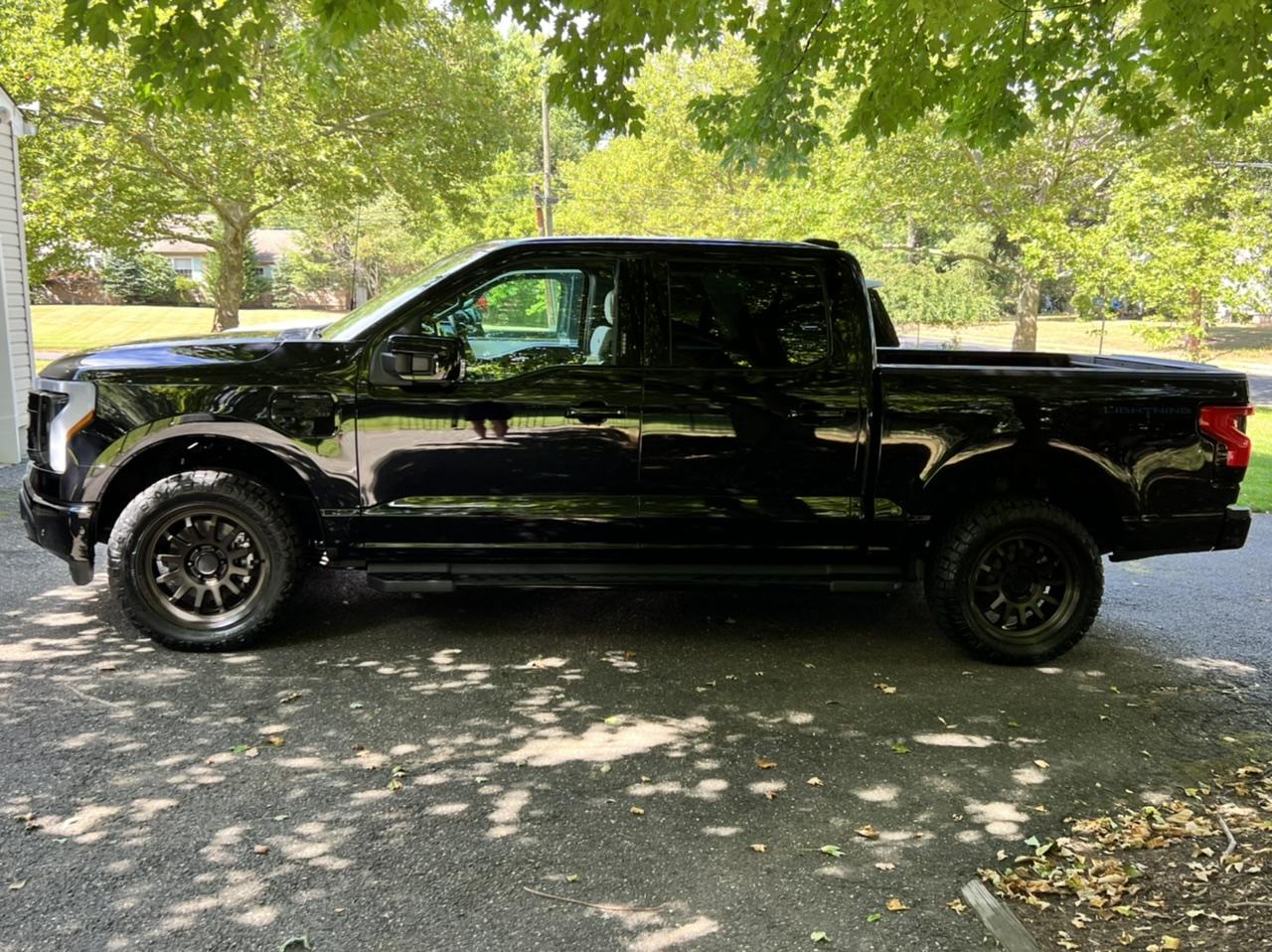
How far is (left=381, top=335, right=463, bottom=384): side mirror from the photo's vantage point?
14.1ft

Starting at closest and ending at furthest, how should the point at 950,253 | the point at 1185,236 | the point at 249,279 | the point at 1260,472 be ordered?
the point at 1260,472
the point at 1185,236
the point at 950,253
the point at 249,279

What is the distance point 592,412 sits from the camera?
4484 millimetres

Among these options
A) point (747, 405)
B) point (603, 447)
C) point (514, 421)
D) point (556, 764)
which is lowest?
point (556, 764)

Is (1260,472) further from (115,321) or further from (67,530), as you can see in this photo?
(115,321)

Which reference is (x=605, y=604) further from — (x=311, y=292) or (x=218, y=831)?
(x=311, y=292)

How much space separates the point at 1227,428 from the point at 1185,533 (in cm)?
55

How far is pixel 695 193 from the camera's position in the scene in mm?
24906

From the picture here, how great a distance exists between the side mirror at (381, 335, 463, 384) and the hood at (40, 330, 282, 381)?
2.12 ft

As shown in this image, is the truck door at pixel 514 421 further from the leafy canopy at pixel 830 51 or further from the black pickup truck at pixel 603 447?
the leafy canopy at pixel 830 51

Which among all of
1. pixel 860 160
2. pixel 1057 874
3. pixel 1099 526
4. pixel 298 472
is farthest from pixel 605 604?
pixel 860 160

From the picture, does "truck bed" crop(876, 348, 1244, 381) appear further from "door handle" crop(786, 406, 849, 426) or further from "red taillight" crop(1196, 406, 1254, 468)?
"door handle" crop(786, 406, 849, 426)

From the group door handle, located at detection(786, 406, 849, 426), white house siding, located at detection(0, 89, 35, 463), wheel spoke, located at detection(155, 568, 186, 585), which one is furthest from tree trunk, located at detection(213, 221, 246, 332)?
door handle, located at detection(786, 406, 849, 426)

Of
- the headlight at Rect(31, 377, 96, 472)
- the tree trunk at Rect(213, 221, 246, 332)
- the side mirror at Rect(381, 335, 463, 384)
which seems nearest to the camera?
the side mirror at Rect(381, 335, 463, 384)

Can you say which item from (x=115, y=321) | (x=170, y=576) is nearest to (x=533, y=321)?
(x=170, y=576)
